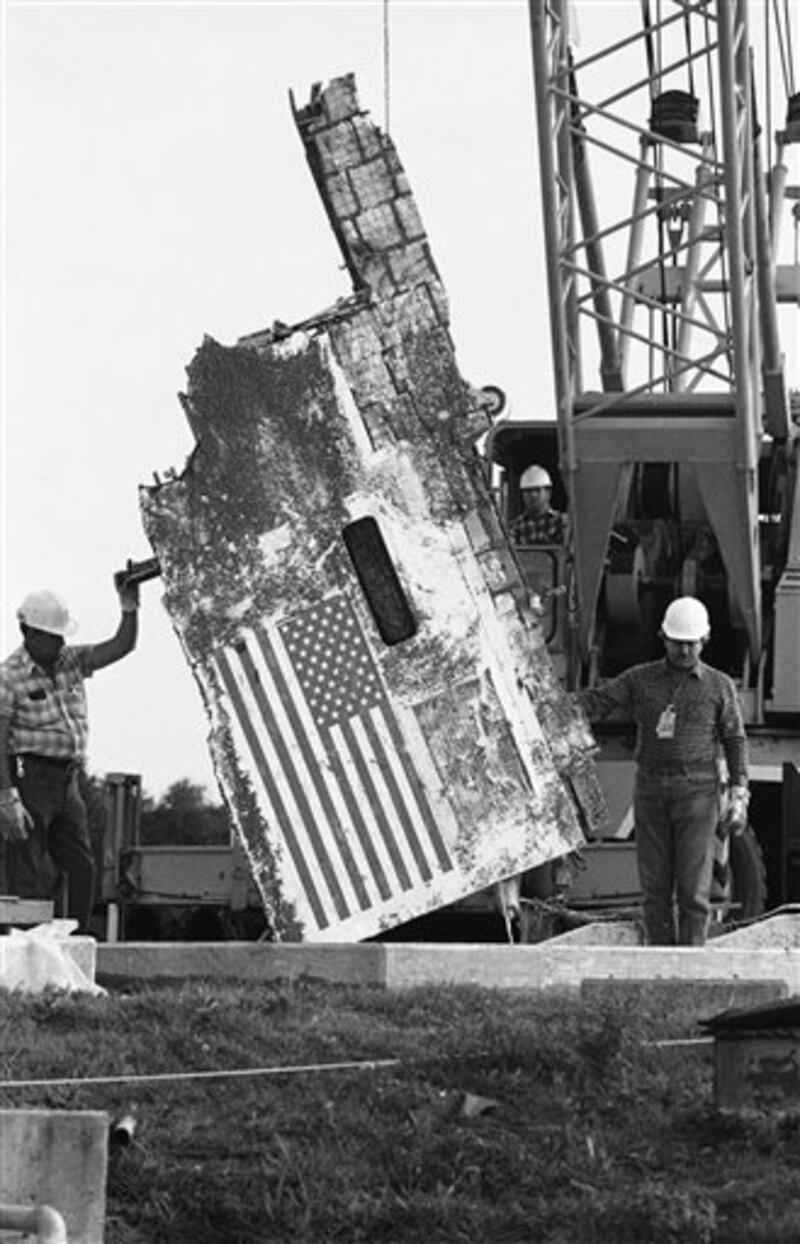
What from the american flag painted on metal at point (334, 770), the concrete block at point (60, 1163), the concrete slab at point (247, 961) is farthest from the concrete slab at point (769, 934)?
the concrete block at point (60, 1163)

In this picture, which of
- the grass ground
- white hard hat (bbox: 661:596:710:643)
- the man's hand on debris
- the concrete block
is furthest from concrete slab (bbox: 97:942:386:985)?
the concrete block

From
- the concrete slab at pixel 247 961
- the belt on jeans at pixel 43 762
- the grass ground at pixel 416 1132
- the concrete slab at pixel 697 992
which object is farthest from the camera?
the belt on jeans at pixel 43 762

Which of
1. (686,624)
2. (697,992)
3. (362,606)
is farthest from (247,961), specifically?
(362,606)

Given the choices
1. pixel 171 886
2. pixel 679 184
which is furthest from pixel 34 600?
pixel 679 184

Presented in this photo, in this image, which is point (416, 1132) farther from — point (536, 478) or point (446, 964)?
point (536, 478)

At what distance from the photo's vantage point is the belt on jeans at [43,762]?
60.1ft

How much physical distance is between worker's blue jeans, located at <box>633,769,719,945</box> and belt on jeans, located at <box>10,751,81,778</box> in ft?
9.61

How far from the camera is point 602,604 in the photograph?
22766 mm

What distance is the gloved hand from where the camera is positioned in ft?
A: 58.5

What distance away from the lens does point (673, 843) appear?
17.9m

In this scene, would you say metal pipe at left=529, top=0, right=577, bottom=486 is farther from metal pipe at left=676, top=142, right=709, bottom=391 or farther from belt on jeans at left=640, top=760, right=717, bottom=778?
belt on jeans at left=640, top=760, right=717, bottom=778

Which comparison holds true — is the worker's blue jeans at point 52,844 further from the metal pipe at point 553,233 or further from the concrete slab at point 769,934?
the metal pipe at point 553,233

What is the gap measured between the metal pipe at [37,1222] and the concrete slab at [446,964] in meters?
5.44

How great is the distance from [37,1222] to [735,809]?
8763mm
